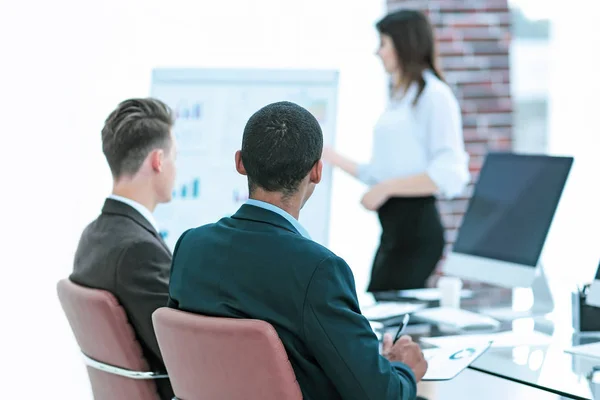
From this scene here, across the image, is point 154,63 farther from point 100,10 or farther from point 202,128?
point 202,128

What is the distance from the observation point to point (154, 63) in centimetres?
395

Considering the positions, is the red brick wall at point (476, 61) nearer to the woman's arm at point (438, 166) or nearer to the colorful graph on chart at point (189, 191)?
the woman's arm at point (438, 166)

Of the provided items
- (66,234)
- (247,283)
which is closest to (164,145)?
(247,283)

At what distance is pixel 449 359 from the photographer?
1.79 metres

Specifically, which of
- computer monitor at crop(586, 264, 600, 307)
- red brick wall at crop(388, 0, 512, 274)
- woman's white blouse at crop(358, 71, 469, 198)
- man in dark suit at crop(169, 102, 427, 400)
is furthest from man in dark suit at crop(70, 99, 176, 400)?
red brick wall at crop(388, 0, 512, 274)

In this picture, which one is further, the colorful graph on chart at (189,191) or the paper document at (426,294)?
the colorful graph on chart at (189,191)

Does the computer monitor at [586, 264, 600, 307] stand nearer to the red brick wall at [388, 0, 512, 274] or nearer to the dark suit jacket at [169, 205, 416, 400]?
the dark suit jacket at [169, 205, 416, 400]

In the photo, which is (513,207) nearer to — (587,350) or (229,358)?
(587,350)

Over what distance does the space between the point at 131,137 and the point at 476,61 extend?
253cm

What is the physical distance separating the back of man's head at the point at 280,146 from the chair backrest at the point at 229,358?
29 centimetres

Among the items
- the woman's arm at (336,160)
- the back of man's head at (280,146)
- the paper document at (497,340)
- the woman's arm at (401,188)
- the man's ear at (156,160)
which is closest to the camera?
the back of man's head at (280,146)

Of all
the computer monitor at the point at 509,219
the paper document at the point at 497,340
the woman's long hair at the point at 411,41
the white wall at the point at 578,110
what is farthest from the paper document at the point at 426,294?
the white wall at the point at 578,110

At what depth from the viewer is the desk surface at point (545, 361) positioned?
1.60m

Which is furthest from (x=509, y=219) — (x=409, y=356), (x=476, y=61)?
(x=476, y=61)
